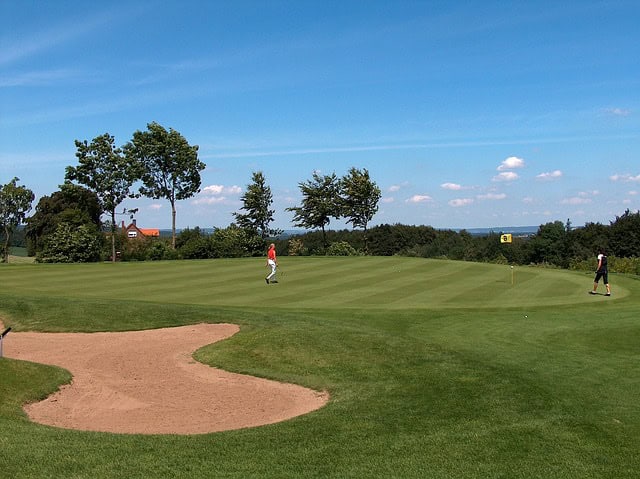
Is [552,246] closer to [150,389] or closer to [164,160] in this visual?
[164,160]

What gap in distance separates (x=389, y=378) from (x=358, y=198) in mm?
50950

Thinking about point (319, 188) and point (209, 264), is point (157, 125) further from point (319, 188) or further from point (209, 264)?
point (209, 264)

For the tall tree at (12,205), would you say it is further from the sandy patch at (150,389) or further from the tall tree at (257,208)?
the sandy patch at (150,389)

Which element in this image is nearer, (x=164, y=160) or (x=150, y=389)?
(x=150, y=389)

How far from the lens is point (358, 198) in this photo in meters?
61.8

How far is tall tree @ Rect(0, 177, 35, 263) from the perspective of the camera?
70562mm

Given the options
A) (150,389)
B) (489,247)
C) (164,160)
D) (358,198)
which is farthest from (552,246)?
(150,389)

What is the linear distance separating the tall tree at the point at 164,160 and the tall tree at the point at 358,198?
15.7 metres

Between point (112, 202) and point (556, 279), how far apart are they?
4575cm

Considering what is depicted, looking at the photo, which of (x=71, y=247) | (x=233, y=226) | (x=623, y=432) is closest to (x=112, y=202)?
(x=71, y=247)

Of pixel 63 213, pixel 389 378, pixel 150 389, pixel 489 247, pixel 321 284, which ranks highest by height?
pixel 63 213

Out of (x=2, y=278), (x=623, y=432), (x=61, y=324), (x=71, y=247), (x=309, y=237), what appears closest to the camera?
(x=623, y=432)

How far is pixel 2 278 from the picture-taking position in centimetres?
2973

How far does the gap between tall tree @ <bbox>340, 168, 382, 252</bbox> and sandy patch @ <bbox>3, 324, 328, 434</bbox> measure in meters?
46.9
